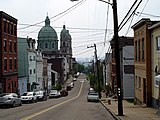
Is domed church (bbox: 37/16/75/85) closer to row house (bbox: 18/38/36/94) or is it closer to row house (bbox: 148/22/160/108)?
row house (bbox: 18/38/36/94)

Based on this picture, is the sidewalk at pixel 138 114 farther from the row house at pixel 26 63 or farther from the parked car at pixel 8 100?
the row house at pixel 26 63

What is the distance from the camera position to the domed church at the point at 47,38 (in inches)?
4776

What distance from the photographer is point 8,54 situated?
5728 centimetres

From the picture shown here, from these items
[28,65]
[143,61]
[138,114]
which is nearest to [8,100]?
[143,61]

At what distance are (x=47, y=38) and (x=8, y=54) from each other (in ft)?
222

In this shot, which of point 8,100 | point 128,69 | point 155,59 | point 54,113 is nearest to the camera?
point 54,113

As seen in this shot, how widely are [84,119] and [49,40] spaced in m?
106

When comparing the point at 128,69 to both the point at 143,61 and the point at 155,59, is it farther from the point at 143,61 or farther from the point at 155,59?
the point at 155,59

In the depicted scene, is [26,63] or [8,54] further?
[26,63]

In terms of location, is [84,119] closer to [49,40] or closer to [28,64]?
[28,64]

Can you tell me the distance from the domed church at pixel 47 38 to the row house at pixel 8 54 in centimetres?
5799

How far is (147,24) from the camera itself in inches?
1271

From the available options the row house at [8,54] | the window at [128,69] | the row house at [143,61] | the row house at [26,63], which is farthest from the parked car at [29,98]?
the row house at [26,63]

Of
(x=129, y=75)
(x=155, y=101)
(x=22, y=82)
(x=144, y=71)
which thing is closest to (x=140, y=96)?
(x=144, y=71)
